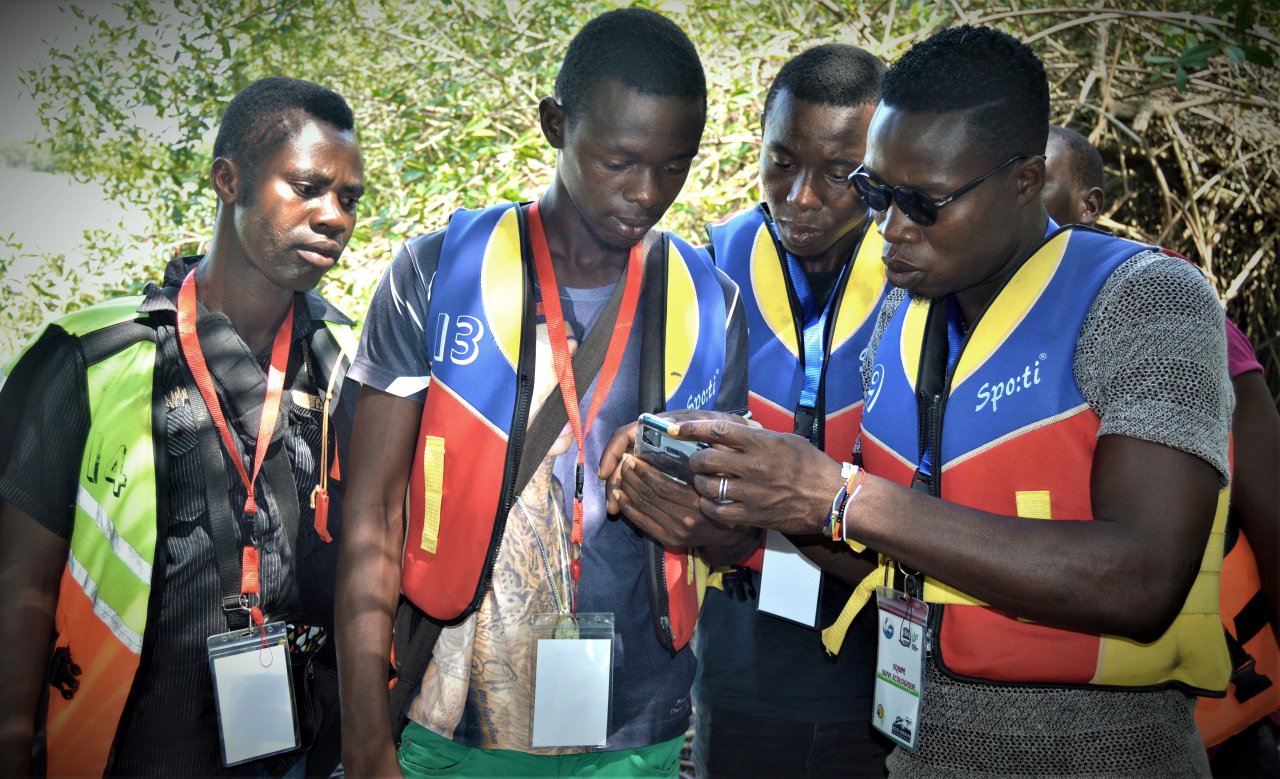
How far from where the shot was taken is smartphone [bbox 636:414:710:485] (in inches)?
85.1

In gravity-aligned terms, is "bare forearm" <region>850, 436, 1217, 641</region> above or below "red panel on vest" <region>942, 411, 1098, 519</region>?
below

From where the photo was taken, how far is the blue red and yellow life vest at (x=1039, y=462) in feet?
6.57

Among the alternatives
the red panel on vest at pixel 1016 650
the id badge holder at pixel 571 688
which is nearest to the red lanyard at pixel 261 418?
the id badge holder at pixel 571 688

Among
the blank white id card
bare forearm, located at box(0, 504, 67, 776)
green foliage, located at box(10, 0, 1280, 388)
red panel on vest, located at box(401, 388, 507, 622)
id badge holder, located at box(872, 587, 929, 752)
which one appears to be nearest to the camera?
id badge holder, located at box(872, 587, 929, 752)

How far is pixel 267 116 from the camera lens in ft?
9.78

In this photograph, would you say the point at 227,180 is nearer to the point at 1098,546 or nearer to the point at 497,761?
the point at 497,761

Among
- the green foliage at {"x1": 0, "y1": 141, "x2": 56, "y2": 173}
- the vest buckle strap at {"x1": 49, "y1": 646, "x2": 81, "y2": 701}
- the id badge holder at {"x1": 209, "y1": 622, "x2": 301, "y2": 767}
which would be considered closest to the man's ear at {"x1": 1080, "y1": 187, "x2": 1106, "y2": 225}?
the id badge holder at {"x1": 209, "y1": 622, "x2": 301, "y2": 767}

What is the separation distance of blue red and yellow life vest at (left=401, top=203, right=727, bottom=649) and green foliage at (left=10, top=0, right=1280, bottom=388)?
3.65m

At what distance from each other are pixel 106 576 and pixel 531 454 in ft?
3.53

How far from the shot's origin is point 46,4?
575 centimetres

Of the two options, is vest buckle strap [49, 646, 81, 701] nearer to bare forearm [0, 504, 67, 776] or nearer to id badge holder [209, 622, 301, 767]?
bare forearm [0, 504, 67, 776]

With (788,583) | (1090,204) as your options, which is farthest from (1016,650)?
(1090,204)

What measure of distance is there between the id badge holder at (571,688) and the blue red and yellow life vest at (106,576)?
3.25 ft

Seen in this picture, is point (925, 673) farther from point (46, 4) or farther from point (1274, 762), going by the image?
point (46, 4)
